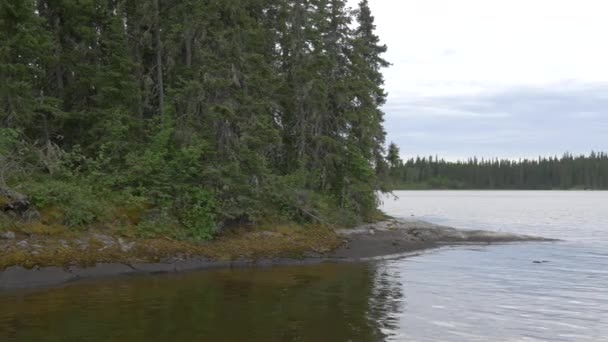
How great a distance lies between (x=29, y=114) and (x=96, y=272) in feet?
25.3

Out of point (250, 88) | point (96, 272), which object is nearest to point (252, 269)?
point (96, 272)

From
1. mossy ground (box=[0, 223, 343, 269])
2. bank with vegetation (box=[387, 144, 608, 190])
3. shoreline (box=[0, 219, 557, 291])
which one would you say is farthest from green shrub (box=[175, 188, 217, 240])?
bank with vegetation (box=[387, 144, 608, 190])

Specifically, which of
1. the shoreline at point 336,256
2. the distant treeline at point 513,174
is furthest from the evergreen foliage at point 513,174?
the shoreline at point 336,256

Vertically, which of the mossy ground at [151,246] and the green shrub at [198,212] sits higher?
the green shrub at [198,212]

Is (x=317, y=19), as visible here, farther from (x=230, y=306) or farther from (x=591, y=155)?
(x=591, y=155)

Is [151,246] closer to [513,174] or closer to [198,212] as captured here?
Answer: [198,212]

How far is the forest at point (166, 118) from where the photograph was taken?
22.4 m

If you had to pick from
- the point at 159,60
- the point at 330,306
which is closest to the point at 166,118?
the point at 159,60

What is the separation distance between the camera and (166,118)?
82.8ft

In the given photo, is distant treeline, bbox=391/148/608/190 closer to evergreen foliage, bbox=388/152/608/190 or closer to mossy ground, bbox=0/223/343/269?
evergreen foliage, bbox=388/152/608/190

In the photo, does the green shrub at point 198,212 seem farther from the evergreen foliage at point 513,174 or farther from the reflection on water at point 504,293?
the evergreen foliage at point 513,174

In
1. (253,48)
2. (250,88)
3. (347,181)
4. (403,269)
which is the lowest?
(403,269)

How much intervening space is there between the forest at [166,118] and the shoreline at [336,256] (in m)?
1.61

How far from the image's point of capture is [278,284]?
18484mm
